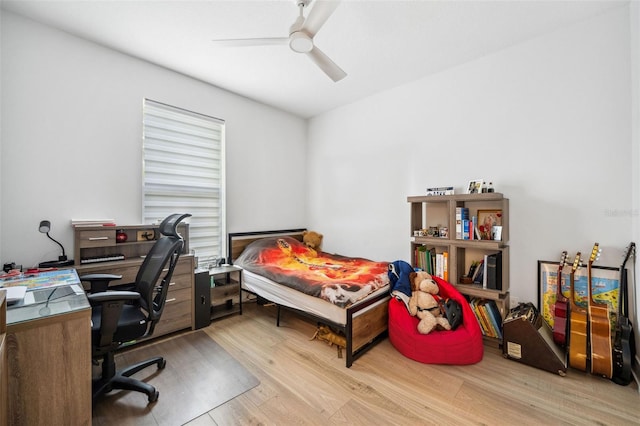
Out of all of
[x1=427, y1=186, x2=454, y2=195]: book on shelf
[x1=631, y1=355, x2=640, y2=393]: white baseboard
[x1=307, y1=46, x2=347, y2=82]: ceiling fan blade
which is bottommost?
[x1=631, y1=355, x2=640, y2=393]: white baseboard

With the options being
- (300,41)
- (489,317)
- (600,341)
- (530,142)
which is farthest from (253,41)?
(600,341)

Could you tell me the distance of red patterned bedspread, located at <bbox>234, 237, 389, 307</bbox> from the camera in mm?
2338

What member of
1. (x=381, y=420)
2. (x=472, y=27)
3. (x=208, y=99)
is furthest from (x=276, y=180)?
(x=381, y=420)

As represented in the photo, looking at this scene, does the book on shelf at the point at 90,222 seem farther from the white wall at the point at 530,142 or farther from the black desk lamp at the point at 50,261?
the white wall at the point at 530,142

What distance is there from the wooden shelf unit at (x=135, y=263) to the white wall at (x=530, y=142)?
2.42 metres

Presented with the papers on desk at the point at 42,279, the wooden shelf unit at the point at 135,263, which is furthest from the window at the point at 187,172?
the papers on desk at the point at 42,279

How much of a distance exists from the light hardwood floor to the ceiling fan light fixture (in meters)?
2.54

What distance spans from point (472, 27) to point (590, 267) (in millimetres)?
2278

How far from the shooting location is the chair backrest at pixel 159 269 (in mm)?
1787

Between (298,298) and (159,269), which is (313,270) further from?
(159,269)

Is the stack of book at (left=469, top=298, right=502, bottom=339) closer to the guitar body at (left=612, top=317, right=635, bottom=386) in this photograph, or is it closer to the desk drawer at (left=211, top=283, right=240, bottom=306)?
the guitar body at (left=612, top=317, right=635, bottom=386)

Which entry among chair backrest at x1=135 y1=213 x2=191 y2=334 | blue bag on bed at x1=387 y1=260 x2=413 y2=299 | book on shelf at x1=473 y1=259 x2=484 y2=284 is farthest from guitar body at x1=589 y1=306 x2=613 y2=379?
chair backrest at x1=135 y1=213 x2=191 y2=334

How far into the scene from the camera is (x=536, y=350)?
2.09 m

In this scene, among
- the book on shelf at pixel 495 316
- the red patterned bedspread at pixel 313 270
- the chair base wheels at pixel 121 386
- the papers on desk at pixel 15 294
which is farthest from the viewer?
the book on shelf at pixel 495 316
